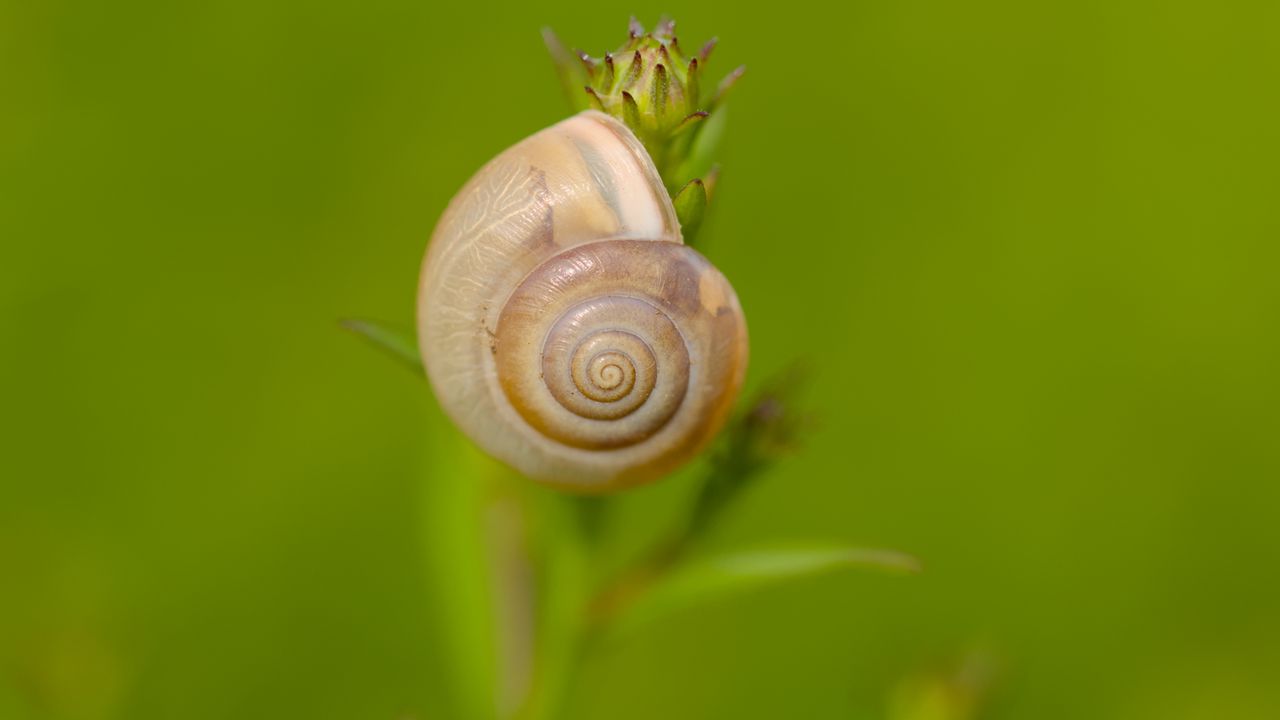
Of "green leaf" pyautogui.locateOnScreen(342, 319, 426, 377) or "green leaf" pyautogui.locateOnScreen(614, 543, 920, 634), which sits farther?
"green leaf" pyautogui.locateOnScreen(614, 543, 920, 634)

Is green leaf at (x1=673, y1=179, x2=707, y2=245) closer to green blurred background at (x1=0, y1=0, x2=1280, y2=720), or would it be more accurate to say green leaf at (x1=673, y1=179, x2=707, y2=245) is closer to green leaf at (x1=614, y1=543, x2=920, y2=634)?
green leaf at (x1=614, y1=543, x2=920, y2=634)

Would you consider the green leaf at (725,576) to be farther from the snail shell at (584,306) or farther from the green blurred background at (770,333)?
the green blurred background at (770,333)

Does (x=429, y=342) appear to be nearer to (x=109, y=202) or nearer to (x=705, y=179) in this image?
(x=705, y=179)

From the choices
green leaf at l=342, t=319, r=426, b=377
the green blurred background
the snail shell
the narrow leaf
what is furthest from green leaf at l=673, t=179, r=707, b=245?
the green blurred background

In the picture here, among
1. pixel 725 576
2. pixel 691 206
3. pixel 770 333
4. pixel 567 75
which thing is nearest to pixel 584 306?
pixel 691 206

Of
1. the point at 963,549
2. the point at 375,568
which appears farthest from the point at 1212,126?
the point at 375,568

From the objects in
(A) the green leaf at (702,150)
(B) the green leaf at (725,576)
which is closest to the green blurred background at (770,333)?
(B) the green leaf at (725,576)

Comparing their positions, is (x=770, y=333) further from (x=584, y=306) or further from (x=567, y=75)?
(x=584, y=306)
